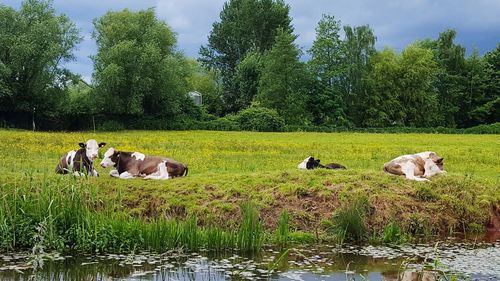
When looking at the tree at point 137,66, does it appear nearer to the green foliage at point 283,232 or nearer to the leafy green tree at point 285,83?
the leafy green tree at point 285,83

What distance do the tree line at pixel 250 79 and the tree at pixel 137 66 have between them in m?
0.12

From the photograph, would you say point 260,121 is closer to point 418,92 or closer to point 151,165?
point 418,92

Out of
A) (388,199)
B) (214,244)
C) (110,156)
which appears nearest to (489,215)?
(388,199)

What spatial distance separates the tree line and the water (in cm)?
5158

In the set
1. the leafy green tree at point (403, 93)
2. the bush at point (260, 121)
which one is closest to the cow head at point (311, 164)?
the bush at point (260, 121)

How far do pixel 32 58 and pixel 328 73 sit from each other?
3897 centimetres

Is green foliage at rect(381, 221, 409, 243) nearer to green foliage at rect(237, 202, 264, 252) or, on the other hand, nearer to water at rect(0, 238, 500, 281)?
water at rect(0, 238, 500, 281)

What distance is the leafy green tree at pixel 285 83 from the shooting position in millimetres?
73062

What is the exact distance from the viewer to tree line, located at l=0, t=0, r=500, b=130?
61719 mm

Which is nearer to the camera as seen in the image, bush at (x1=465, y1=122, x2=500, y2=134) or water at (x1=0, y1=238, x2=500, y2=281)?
water at (x1=0, y1=238, x2=500, y2=281)

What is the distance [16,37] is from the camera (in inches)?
2394

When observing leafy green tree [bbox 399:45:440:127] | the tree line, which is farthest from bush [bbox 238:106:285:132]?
leafy green tree [bbox 399:45:440:127]

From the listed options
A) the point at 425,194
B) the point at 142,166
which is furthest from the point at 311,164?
the point at 142,166

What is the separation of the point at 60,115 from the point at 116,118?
594 centimetres
